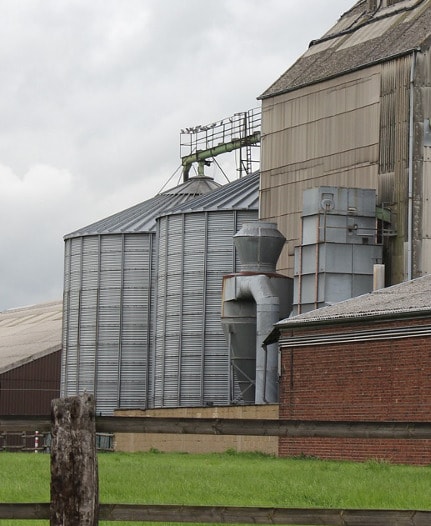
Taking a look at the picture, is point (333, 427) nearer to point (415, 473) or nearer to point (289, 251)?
point (415, 473)

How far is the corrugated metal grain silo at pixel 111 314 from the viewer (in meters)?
49.0

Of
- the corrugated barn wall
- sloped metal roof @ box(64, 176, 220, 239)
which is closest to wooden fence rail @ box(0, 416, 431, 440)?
sloped metal roof @ box(64, 176, 220, 239)

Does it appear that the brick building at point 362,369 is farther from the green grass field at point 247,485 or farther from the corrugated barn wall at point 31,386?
the corrugated barn wall at point 31,386

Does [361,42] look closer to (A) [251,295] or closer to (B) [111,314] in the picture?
(A) [251,295]

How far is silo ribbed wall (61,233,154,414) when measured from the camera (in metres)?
49.0

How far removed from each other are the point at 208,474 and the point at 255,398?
20195 mm

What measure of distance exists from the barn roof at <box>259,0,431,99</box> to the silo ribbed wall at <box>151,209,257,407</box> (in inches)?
220

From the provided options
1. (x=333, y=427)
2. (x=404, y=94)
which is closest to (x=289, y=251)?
(x=404, y=94)

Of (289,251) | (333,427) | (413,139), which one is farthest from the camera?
(289,251)

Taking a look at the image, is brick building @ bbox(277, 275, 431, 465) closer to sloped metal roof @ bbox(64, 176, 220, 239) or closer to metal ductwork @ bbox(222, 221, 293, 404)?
metal ductwork @ bbox(222, 221, 293, 404)

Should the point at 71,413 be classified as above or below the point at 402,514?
above

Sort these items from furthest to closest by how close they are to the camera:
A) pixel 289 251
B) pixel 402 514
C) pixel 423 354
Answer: pixel 289 251
pixel 423 354
pixel 402 514

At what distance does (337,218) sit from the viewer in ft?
136

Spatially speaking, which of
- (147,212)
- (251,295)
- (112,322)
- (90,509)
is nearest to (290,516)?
(90,509)
